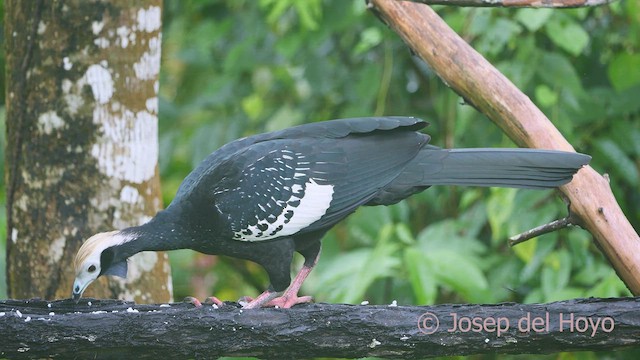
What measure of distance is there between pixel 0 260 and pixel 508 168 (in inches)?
86.3

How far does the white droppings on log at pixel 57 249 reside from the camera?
3414mm

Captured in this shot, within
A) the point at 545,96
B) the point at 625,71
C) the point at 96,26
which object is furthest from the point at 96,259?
the point at 625,71

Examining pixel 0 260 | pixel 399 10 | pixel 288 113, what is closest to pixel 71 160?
pixel 0 260

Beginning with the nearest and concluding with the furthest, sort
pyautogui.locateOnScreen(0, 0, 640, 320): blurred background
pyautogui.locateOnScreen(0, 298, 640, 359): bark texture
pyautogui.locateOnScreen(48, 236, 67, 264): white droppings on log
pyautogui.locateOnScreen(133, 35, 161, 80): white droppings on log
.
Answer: pyautogui.locateOnScreen(0, 298, 640, 359): bark texture < pyautogui.locateOnScreen(48, 236, 67, 264): white droppings on log < pyautogui.locateOnScreen(133, 35, 161, 80): white droppings on log < pyautogui.locateOnScreen(0, 0, 640, 320): blurred background

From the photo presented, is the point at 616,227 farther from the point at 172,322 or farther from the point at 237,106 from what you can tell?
the point at 237,106

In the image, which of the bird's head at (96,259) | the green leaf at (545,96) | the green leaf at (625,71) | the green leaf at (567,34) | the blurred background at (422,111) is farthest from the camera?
the green leaf at (625,71)

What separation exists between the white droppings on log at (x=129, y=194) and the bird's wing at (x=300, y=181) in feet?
1.38

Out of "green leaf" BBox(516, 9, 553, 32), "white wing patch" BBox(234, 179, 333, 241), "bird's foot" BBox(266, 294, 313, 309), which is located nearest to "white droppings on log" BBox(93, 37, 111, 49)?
"white wing patch" BBox(234, 179, 333, 241)

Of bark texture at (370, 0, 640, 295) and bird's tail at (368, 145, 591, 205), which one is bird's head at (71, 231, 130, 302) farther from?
bark texture at (370, 0, 640, 295)

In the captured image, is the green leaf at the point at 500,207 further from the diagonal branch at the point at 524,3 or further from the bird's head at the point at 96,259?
the bird's head at the point at 96,259

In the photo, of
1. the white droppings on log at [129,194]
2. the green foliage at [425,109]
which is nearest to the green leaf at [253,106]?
the green foliage at [425,109]

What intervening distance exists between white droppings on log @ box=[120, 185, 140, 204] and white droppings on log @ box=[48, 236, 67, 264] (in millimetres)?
260

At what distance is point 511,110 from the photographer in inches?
134

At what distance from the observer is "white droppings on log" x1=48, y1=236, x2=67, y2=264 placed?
11.2 feet
